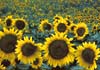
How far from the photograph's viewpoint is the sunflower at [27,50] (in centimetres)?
397

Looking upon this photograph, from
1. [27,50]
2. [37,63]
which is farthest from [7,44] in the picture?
[37,63]

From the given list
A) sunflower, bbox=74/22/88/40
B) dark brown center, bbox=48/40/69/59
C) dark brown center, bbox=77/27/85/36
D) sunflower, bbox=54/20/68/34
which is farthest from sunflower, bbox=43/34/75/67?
dark brown center, bbox=77/27/85/36

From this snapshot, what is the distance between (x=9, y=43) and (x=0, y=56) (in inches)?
6.5

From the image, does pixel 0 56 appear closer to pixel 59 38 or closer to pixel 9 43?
pixel 9 43

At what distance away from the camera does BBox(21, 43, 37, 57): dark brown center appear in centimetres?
398

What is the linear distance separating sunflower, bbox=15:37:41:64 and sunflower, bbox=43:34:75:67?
137mm

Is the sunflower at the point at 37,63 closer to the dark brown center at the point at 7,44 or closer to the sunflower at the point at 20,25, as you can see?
the dark brown center at the point at 7,44

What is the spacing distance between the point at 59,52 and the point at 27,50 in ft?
1.27

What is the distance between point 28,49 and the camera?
157 inches

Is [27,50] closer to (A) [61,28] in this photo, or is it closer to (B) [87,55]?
(B) [87,55]

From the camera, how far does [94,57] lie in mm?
3867

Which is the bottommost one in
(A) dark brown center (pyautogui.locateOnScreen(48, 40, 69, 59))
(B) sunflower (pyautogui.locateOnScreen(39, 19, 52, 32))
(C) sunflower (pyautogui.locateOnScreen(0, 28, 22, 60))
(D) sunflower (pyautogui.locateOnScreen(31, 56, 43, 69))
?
(B) sunflower (pyautogui.locateOnScreen(39, 19, 52, 32))

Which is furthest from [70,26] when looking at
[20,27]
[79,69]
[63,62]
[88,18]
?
[88,18]

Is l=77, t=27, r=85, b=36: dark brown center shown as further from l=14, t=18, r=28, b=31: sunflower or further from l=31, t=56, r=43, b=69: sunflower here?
l=31, t=56, r=43, b=69: sunflower
